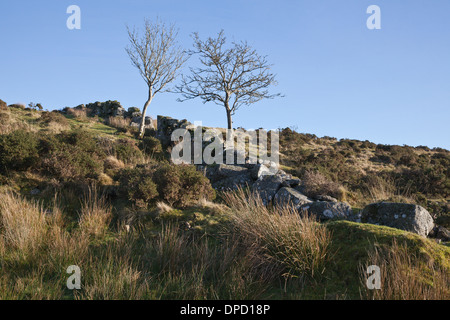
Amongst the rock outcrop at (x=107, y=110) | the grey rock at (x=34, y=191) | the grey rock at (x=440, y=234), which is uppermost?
the rock outcrop at (x=107, y=110)

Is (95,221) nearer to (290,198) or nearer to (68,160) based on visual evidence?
(68,160)

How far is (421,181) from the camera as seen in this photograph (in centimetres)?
1644

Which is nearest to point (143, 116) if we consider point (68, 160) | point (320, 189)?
point (68, 160)

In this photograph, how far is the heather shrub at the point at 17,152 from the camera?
983cm

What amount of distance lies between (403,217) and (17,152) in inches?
453

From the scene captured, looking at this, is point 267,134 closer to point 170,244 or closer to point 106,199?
point 106,199

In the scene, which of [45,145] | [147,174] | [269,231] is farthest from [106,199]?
[269,231]

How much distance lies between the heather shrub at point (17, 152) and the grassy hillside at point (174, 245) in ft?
0.11

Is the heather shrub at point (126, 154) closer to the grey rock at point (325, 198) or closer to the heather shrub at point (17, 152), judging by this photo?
the heather shrub at point (17, 152)

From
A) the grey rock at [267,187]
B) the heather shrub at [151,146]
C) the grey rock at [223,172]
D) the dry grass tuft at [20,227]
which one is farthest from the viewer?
the heather shrub at [151,146]

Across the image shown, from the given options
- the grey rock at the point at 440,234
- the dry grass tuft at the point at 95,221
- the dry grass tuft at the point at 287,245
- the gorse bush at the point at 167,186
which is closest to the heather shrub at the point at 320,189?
the grey rock at the point at 440,234

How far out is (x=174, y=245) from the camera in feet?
18.6
